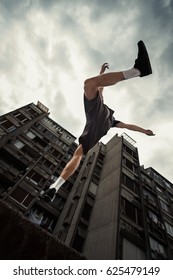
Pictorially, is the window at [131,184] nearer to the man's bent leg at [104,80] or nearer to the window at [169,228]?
the window at [169,228]

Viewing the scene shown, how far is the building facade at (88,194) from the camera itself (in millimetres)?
16656

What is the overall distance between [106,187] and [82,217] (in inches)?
187

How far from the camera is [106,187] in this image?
74.4ft

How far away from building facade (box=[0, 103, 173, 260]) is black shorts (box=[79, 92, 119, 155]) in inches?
424

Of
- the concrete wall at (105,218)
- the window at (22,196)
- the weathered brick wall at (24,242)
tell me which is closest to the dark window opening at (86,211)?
the concrete wall at (105,218)

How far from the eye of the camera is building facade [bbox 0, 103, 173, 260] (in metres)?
16.7

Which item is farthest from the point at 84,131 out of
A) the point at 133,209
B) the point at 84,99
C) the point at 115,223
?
the point at 133,209

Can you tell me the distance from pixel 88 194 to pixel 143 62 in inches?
795

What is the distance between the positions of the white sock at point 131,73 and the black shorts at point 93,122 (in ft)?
2.54

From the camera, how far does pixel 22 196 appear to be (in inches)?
811

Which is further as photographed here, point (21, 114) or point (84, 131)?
point (21, 114)

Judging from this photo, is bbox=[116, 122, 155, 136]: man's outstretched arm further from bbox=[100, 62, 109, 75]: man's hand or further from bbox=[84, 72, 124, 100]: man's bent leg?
bbox=[84, 72, 124, 100]: man's bent leg

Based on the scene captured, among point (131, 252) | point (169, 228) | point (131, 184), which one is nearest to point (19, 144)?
point (131, 184)

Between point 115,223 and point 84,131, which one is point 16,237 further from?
point 115,223
